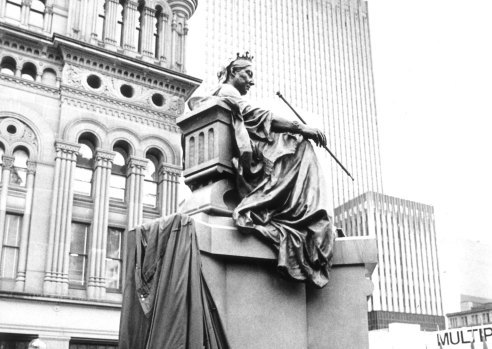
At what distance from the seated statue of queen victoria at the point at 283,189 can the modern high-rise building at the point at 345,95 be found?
98.2 metres

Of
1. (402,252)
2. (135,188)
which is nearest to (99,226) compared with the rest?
(135,188)

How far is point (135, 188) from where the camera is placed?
27.8 metres

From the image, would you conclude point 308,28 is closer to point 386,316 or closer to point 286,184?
point 386,316

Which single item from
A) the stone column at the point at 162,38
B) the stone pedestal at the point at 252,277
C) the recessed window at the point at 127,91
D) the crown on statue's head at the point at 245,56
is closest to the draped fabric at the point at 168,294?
the stone pedestal at the point at 252,277

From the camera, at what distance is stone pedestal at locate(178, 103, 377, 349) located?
16.5 feet

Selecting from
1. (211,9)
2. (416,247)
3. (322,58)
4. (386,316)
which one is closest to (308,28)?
(322,58)

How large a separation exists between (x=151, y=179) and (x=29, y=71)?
6887mm

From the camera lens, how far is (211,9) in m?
126

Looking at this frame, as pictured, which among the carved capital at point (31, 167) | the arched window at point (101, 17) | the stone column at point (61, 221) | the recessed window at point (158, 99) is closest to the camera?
the stone column at point (61, 221)

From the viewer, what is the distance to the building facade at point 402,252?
113062 millimetres

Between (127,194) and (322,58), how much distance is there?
115 metres

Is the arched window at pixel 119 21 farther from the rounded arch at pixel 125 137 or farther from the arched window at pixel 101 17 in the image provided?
the rounded arch at pixel 125 137

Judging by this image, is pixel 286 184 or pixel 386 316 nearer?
pixel 286 184

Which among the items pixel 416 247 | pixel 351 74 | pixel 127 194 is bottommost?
pixel 127 194
